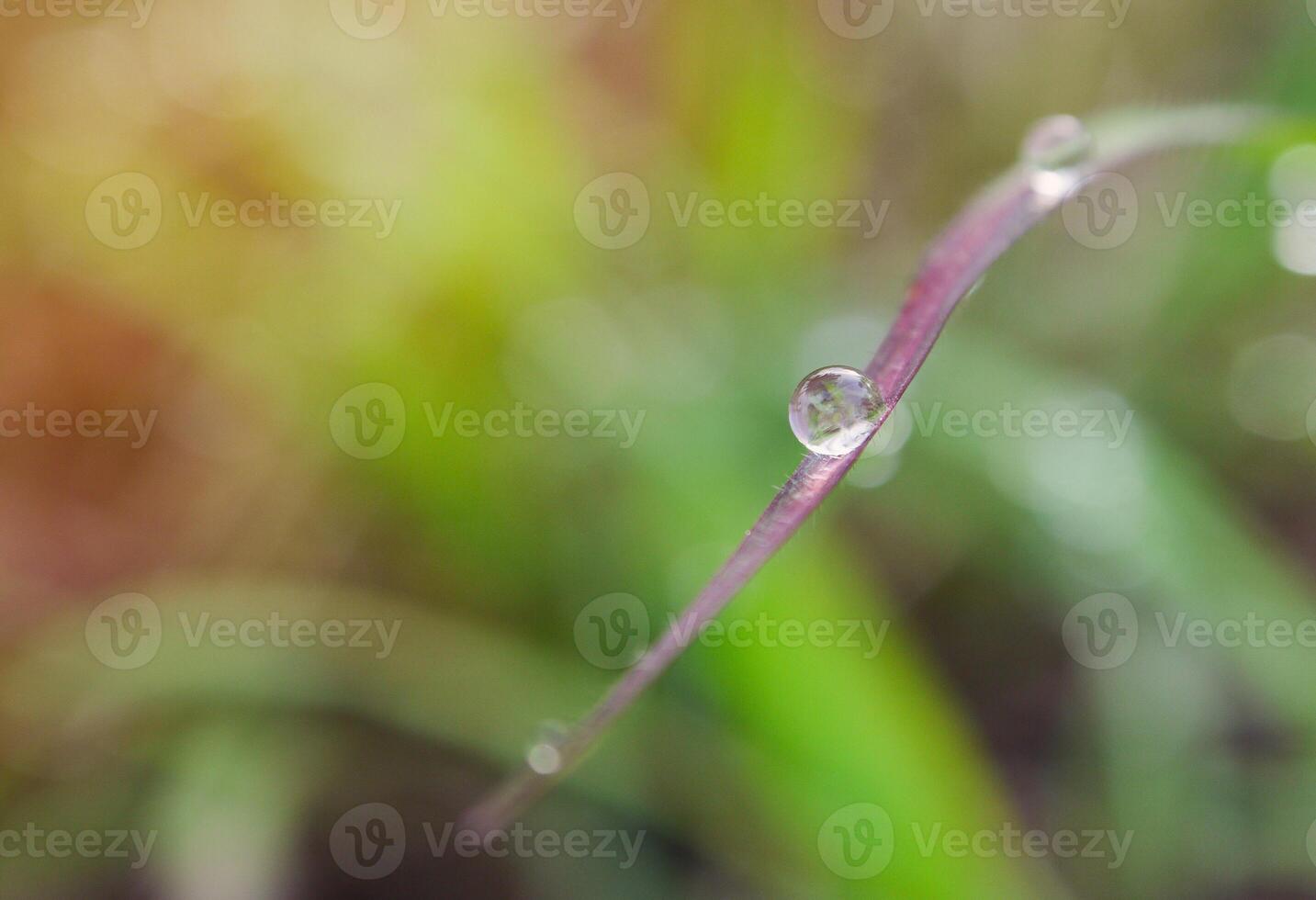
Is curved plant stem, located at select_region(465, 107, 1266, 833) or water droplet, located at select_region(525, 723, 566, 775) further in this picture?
water droplet, located at select_region(525, 723, 566, 775)

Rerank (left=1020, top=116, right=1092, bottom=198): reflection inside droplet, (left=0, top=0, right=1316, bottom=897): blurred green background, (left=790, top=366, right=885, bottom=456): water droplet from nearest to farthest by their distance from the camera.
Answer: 1. (left=790, top=366, right=885, bottom=456): water droplet
2. (left=1020, top=116, right=1092, bottom=198): reflection inside droplet
3. (left=0, top=0, right=1316, bottom=897): blurred green background

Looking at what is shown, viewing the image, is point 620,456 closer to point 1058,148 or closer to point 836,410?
point 1058,148

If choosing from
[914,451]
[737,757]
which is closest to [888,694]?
[737,757]

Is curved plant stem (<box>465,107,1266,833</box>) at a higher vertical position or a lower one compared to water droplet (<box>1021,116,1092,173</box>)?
lower

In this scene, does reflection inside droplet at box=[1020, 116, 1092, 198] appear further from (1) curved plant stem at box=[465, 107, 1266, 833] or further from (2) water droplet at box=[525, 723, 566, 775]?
(2) water droplet at box=[525, 723, 566, 775]

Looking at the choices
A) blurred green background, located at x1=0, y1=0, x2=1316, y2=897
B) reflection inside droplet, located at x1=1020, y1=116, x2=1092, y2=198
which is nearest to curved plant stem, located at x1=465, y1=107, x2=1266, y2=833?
reflection inside droplet, located at x1=1020, y1=116, x2=1092, y2=198

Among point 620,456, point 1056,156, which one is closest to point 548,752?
point 620,456
